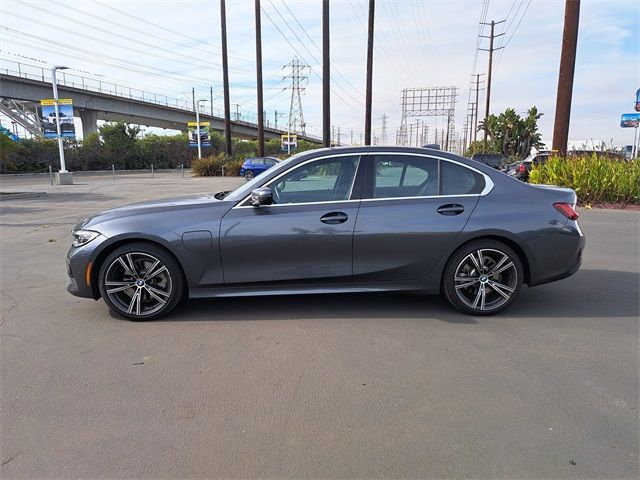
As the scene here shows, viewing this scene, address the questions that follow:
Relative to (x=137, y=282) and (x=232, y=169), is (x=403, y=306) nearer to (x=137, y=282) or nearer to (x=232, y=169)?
(x=137, y=282)

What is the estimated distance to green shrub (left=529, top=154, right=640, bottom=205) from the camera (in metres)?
13.4

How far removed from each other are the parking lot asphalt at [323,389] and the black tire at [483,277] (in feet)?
0.52

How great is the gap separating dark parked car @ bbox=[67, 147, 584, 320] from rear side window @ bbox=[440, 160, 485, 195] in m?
0.01

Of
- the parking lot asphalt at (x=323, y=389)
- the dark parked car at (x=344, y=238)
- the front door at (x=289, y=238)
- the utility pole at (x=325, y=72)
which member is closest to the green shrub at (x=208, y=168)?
the utility pole at (x=325, y=72)

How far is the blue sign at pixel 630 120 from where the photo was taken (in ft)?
54.3

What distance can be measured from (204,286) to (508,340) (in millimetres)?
2815

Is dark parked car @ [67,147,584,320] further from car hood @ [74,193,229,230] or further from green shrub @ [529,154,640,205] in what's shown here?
green shrub @ [529,154,640,205]

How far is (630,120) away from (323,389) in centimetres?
1874

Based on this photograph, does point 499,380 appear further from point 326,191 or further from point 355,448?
point 326,191

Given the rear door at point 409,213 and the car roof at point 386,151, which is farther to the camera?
the car roof at point 386,151

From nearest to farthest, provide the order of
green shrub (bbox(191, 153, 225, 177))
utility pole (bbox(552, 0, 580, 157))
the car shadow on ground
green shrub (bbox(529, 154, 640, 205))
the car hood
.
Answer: the car hood, the car shadow on ground, green shrub (bbox(529, 154, 640, 205)), utility pole (bbox(552, 0, 580, 157)), green shrub (bbox(191, 153, 225, 177))

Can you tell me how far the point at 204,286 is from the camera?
4.43 meters

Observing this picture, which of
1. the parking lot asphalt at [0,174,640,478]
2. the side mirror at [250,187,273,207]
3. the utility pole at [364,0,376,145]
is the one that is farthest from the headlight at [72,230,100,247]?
the utility pole at [364,0,376,145]

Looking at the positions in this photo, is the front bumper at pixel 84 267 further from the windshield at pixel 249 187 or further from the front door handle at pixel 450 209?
the front door handle at pixel 450 209
